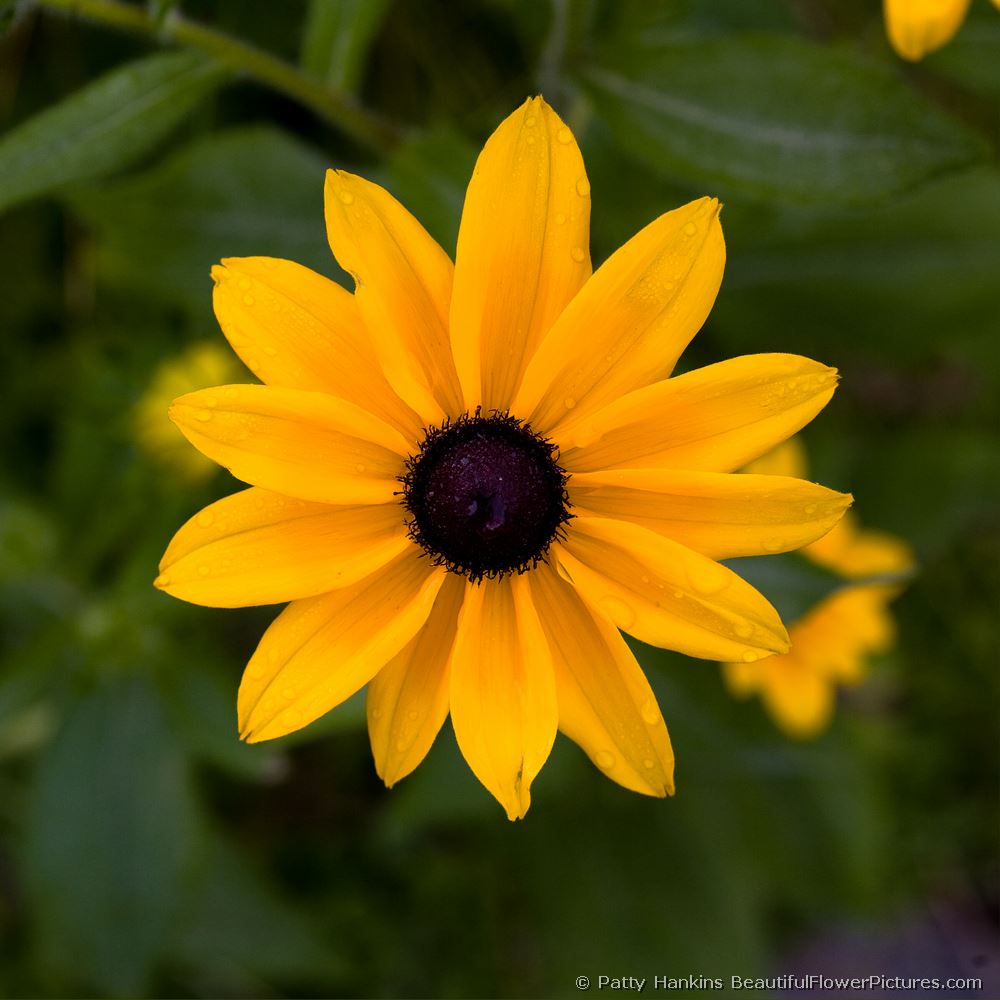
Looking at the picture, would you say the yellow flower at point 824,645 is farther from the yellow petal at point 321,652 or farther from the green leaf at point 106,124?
the green leaf at point 106,124

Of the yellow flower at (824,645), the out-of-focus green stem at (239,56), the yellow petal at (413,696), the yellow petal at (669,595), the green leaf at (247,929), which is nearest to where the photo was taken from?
the yellow petal at (669,595)

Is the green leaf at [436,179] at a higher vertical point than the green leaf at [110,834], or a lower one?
Result: higher

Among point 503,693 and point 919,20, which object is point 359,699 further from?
point 919,20

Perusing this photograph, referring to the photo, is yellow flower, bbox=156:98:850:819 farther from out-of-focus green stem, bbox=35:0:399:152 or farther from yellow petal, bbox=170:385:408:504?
out-of-focus green stem, bbox=35:0:399:152

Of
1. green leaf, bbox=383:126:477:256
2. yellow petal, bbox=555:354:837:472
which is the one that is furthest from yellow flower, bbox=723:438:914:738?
yellow petal, bbox=555:354:837:472

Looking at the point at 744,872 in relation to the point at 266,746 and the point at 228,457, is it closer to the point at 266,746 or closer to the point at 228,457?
the point at 266,746

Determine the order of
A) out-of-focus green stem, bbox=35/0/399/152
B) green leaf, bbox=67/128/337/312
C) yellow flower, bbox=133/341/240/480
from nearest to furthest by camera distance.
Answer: out-of-focus green stem, bbox=35/0/399/152, green leaf, bbox=67/128/337/312, yellow flower, bbox=133/341/240/480

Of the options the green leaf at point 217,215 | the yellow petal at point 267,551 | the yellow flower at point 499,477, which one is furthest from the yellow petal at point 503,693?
the green leaf at point 217,215
